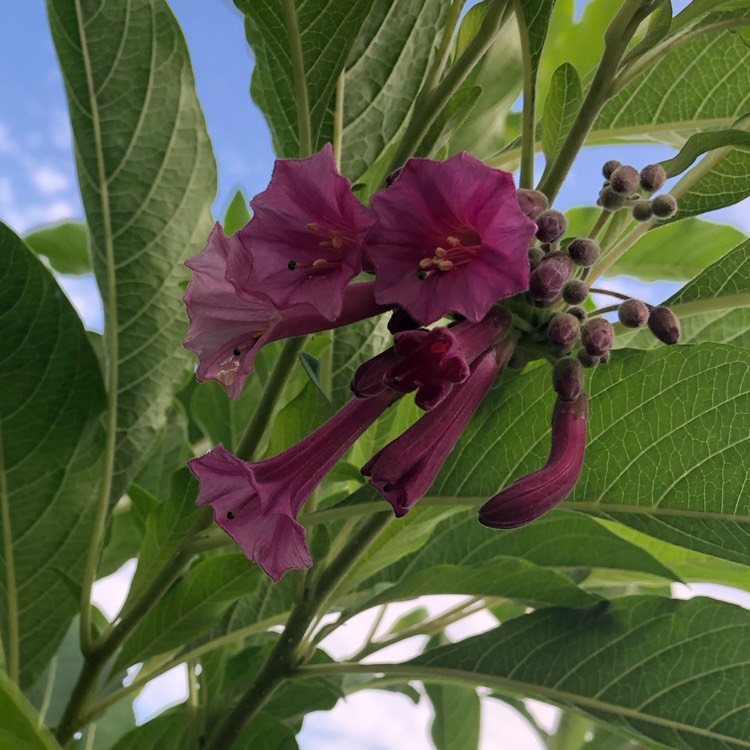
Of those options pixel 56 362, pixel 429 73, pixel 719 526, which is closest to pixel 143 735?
pixel 56 362

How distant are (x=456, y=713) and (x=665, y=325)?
3.99ft


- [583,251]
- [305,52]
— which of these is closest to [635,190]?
[583,251]

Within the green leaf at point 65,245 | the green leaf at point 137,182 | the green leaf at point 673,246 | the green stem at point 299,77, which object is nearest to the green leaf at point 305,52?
the green stem at point 299,77

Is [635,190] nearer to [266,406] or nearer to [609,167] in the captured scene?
[609,167]

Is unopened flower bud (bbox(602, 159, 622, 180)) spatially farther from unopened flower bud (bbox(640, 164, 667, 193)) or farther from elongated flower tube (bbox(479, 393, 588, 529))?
elongated flower tube (bbox(479, 393, 588, 529))

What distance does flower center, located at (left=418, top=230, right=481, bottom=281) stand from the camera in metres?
0.73

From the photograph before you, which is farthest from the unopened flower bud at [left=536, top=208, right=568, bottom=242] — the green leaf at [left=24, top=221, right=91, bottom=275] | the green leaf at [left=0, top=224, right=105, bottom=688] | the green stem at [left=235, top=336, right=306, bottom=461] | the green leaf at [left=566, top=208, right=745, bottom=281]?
the green leaf at [left=24, top=221, right=91, bottom=275]

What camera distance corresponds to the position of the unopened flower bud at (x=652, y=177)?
2.86 feet

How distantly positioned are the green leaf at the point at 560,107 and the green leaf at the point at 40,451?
0.64 meters

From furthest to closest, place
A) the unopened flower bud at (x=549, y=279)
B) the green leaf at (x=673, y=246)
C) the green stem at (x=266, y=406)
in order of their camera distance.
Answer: the green leaf at (x=673, y=246), the green stem at (x=266, y=406), the unopened flower bud at (x=549, y=279)

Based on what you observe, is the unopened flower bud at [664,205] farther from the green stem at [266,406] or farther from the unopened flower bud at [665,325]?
the green stem at [266,406]

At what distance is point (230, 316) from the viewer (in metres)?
0.82

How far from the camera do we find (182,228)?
1.24 metres

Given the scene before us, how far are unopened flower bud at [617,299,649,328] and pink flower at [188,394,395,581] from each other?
9.4 inches
